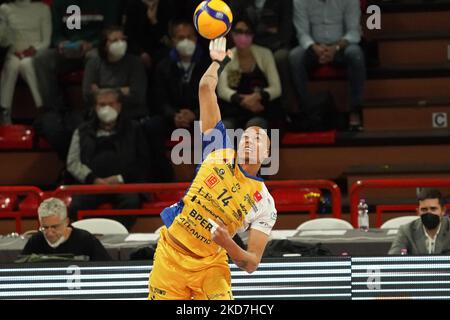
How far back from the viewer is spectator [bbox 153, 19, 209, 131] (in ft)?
42.5

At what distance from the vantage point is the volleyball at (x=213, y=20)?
780 centimetres

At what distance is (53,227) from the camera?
366 inches

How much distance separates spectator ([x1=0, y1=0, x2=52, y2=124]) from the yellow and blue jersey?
6.71 m

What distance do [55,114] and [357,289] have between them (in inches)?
232

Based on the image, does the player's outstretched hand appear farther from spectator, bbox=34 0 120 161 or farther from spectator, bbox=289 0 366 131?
spectator, bbox=34 0 120 161

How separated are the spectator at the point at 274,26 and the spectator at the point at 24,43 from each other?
225cm

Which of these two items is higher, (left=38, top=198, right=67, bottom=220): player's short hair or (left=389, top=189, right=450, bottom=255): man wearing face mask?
(left=38, top=198, right=67, bottom=220): player's short hair

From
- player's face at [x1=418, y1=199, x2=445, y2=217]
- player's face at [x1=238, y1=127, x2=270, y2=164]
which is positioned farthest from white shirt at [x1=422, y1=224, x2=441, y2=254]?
player's face at [x1=238, y1=127, x2=270, y2=164]

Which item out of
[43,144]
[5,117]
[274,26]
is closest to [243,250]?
[274,26]

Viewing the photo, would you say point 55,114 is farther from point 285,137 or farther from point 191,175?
point 285,137

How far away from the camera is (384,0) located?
14.0 meters

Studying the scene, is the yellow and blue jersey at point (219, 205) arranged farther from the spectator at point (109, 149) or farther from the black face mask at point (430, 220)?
the spectator at point (109, 149)

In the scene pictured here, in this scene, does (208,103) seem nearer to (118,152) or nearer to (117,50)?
(118,152)

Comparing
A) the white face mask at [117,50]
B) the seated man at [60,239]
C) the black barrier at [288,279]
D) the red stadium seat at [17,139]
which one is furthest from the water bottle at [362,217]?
the red stadium seat at [17,139]
